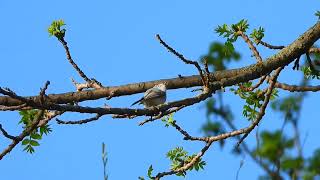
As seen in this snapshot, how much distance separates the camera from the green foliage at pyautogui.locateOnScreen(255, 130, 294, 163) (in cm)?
157

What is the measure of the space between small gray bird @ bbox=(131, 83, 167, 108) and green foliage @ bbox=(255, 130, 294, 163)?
4.34 m

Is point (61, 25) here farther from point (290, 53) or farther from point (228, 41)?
point (290, 53)

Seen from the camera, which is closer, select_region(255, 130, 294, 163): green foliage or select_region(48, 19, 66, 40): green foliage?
select_region(255, 130, 294, 163): green foliage

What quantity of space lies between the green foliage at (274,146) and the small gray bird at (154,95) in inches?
171

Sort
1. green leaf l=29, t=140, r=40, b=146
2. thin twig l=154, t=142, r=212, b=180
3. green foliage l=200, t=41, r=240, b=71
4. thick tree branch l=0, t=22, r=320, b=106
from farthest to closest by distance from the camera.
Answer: green leaf l=29, t=140, r=40, b=146, thin twig l=154, t=142, r=212, b=180, thick tree branch l=0, t=22, r=320, b=106, green foliage l=200, t=41, r=240, b=71

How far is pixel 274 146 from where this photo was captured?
5.19ft

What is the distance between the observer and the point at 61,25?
6348 mm

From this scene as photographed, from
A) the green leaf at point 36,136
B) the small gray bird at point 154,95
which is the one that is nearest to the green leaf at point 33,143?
the green leaf at point 36,136

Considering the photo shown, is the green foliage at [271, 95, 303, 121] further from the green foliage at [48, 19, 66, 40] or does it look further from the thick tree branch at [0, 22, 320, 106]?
the green foliage at [48, 19, 66, 40]

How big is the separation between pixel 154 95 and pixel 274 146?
4.46m

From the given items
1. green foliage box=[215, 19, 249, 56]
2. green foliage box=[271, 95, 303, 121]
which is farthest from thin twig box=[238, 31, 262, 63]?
green foliage box=[271, 95, 303, 121]

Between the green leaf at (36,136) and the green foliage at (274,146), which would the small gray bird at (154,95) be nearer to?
→ the green leaf at (36,136)

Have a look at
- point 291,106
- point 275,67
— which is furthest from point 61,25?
point 291,106

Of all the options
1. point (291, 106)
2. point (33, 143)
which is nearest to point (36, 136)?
point (33, 143)
